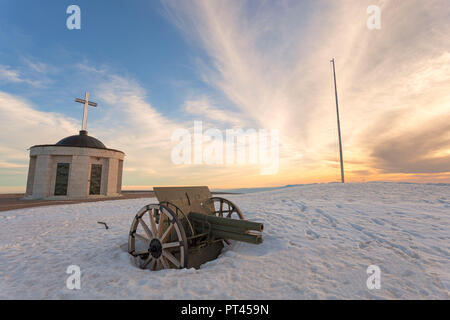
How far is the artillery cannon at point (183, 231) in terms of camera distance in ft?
15.1

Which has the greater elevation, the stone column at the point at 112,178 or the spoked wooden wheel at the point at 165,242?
the stone column at the point at 112,178

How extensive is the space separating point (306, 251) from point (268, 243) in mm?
1056

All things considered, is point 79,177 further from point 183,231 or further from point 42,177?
point 183,231

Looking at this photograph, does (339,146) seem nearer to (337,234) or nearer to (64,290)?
(337,234)

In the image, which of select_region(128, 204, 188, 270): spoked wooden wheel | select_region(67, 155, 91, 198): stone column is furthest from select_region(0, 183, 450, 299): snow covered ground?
select_region(67, 155, 91, 198): stone column

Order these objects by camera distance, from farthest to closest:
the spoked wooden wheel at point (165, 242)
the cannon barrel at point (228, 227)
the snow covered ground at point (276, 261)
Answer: the cannon barrel at point (228, 227) → the spoked wooden wheel at point (165, 242) → the snow covered ground at point (276, 261)

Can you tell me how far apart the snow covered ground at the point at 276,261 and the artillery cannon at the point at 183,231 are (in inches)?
18.5

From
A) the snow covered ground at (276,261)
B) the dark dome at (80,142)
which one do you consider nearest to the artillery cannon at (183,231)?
the snow covered ground at (276,261)

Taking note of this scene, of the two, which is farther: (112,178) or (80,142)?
(112,178)

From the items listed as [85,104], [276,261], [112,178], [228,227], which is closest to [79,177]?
[112,178]

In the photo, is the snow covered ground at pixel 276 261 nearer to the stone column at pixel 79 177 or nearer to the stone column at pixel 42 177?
the stone column at pixel 79 177

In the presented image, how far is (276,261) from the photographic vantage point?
4.64 meters

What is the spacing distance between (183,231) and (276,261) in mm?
2186

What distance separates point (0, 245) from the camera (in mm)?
6137
